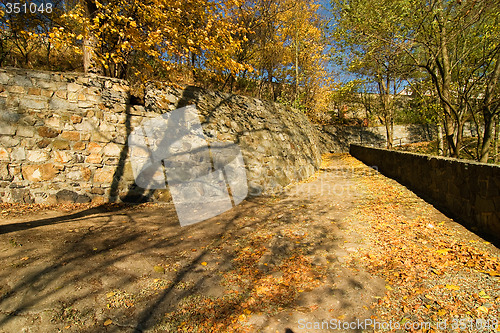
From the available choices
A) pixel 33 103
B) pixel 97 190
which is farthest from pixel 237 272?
pixel 33 103

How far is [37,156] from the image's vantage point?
206 inches

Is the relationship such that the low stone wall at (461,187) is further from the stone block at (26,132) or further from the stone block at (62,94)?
the stone block at (26,132)

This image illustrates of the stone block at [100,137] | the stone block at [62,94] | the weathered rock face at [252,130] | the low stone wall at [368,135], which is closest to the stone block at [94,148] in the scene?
the stone block at [100,137]

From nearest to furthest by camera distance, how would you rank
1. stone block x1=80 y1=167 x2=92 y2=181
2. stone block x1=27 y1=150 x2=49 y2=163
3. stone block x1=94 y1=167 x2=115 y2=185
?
stone block x1=27 y1=150 x2=49 y2=163 → stone block x1=80 y1=167 x2=92 y2=181 → stone block x1=94 y1=167 x2=115 y2=185

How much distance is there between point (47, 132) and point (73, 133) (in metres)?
0.47

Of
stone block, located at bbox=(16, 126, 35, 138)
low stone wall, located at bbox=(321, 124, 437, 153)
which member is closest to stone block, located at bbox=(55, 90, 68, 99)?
stone block, located at bbox=(16, 126, 35, 138)

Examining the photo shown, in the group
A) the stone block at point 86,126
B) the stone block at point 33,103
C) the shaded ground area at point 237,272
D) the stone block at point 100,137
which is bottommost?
the shaded ground area at point 237,272

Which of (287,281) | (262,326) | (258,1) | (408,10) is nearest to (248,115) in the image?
(408,10)

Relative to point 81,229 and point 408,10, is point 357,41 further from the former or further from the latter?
point 81,229

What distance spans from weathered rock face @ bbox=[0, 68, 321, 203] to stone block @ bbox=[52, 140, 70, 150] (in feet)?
0.06

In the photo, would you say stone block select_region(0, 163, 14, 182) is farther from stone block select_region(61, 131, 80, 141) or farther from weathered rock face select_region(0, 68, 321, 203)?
stone block select_region(61, 131, 80, 141)

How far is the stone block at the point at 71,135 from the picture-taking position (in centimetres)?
547

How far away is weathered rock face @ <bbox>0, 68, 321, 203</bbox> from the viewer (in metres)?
5.11

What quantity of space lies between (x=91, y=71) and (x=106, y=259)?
536 centimetres
